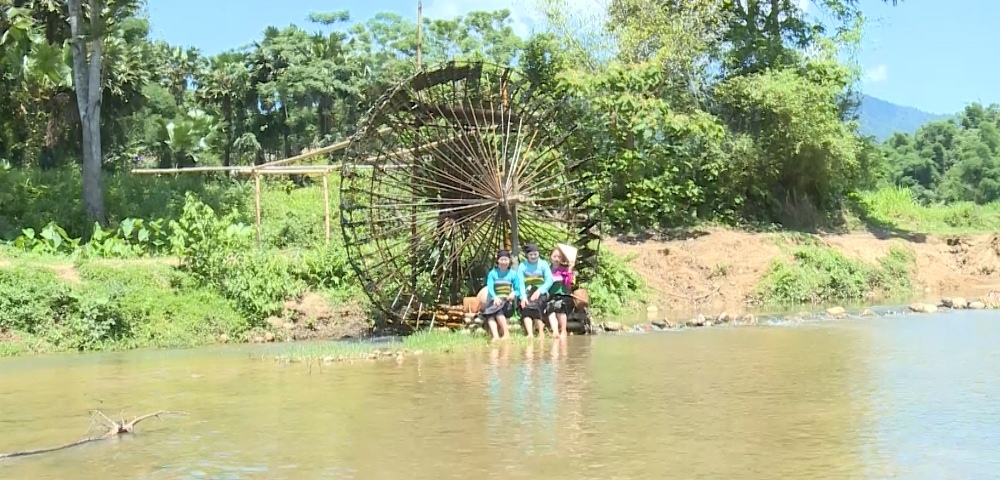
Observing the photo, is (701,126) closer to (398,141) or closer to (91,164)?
(398,141)

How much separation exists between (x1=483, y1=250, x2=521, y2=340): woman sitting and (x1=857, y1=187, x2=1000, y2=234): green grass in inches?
635

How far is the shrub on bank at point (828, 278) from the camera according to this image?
69.5 ft

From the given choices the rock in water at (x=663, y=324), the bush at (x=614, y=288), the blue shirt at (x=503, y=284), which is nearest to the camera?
the blue shirt at (x=503, y=284)

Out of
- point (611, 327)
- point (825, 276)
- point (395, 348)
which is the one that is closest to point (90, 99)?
point (395, 348)

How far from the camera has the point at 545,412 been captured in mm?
9023

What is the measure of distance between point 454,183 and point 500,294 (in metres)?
2.82

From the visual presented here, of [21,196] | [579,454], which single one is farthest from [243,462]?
[21,196]

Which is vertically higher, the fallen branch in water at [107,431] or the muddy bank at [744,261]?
the muddy bank at [744,261]

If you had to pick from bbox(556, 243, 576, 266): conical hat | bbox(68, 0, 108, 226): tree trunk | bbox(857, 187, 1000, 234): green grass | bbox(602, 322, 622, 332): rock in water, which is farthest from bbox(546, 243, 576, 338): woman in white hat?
bbox(857, 187, 1000, 234): green grass

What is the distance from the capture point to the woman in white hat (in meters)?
14.8

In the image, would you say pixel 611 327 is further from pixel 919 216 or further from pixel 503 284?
pixel 919 216

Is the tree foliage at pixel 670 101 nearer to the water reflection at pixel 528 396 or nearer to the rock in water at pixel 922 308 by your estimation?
the rock in water at pixel 922 308

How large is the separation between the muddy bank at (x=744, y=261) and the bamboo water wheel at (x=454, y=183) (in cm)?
449

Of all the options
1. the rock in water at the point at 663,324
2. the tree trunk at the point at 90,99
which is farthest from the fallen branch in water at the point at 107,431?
the tree trunk at the point at 90,99
